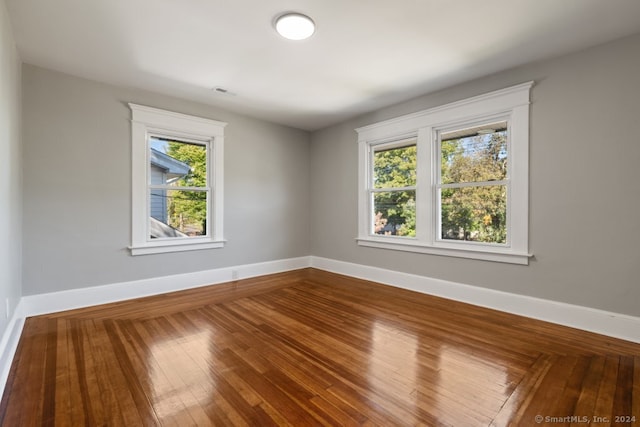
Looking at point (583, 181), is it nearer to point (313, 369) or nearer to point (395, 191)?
point (395, 191)

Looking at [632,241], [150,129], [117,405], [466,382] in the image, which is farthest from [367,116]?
[117,405]

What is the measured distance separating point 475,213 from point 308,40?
2708mm

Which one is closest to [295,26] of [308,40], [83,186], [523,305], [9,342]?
[308,40]

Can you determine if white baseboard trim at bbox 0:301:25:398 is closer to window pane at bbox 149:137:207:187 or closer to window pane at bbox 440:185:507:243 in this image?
window pane at bbox 149:137:207:187

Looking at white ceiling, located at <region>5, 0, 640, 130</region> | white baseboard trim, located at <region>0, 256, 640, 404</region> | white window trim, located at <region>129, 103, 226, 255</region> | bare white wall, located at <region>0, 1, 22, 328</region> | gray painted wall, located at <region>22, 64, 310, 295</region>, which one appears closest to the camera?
bare white wall, located at <region>0, 1, 22, 328</region>

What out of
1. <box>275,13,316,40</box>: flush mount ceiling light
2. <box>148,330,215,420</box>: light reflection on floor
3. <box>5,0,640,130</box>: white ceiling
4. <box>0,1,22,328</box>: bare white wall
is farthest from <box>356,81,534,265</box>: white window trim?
<box>0,1,22,328</box>: bare white wall

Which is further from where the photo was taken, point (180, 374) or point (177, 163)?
point (177, 163)

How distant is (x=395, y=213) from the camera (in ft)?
14.5

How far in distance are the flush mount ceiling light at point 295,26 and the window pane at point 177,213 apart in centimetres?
268

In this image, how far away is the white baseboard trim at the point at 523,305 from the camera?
2.58m

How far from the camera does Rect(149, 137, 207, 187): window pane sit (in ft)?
13.1

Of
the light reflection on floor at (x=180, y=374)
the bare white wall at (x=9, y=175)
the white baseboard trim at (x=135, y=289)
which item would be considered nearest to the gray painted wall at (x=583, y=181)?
the light reflection on floor at (x=180, y=374)

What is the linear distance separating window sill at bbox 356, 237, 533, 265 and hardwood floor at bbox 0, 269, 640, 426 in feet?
1.96

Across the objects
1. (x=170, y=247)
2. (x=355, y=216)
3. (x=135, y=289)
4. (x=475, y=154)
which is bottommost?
(x=135, y=289)
